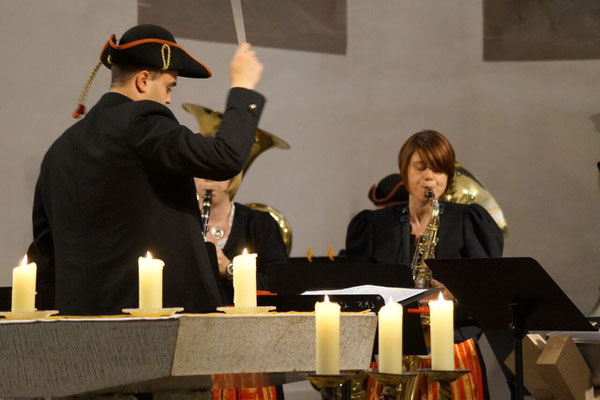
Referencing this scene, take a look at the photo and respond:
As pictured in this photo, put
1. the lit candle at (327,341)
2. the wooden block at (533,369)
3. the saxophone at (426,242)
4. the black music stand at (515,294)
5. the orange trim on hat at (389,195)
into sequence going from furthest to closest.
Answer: the orange trim on hat at (389,195) → the saxophone at (426,242) → the wooden block at (533,369) → the black music stand at (515,294) → the lit candle at (327,341)

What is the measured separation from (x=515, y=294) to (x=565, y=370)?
379 mm

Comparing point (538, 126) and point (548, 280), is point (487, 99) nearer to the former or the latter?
point (538, 126)

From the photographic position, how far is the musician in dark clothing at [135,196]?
2.65 meters

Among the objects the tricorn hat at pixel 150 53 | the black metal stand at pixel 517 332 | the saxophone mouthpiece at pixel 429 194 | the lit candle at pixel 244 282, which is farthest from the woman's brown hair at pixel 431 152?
the lit candle at pixel 244 282

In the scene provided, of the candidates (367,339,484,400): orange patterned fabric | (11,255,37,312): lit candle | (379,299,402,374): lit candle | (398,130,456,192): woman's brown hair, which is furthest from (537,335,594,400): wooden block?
(11,255,37,312): lit candle

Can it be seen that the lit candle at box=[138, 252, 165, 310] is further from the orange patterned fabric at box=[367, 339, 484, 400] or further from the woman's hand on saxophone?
the orange patterned fabric at box=[367, 339, 484, 400]

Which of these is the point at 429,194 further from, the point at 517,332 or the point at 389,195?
the point at 517,332

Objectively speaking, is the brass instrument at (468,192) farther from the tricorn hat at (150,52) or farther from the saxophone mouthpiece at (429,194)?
the tricorn hat at (150,52)

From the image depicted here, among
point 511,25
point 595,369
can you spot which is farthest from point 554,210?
point 595,369

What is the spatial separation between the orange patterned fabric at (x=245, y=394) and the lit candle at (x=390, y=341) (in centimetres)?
256

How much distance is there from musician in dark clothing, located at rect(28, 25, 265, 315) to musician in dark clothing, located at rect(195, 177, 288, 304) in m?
1.76

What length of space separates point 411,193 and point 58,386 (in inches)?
114

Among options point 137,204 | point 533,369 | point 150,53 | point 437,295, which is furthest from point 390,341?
point 437,295

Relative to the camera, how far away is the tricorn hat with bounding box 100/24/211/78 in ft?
9.46
